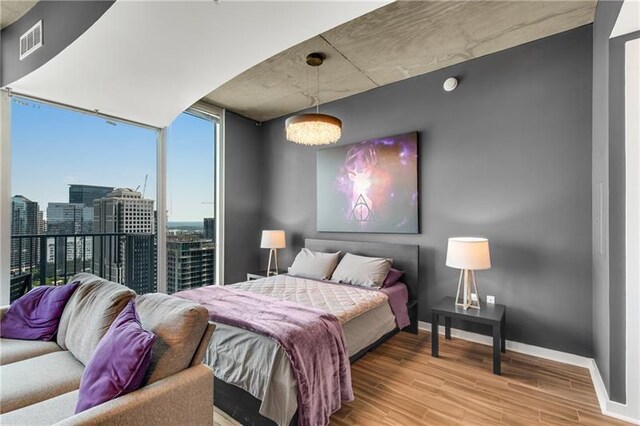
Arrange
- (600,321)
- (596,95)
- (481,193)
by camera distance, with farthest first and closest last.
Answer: (481,193) < (596,95) < (600,321)

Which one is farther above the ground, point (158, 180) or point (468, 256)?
point (158, 180)

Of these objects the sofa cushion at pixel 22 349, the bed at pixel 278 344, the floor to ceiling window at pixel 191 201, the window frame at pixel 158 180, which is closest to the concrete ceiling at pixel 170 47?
the window frame at pixel 158 180

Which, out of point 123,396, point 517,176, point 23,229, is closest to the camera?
point 123,396

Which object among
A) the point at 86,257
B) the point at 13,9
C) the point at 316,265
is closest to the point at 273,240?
the point at 316,265

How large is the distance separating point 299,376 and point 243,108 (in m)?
4.11

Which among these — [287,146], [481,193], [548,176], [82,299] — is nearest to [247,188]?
[287,146]

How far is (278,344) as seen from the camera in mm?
1789

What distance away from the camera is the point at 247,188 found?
5090 millimetres

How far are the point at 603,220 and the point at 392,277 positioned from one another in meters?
1.90

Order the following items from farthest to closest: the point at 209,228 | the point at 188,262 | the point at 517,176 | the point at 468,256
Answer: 1. the point at 209,228
2. the point at 188,262
3. the point at 517,176
4. the point at 468,256

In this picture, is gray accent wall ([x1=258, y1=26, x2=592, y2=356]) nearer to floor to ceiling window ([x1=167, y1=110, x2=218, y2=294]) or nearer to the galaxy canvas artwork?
the galaxy canvas artwork

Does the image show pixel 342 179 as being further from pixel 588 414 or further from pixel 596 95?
pixel 588 414

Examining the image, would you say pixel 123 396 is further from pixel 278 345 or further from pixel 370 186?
pixel 370 186

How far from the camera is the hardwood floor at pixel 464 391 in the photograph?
6.48 feet
